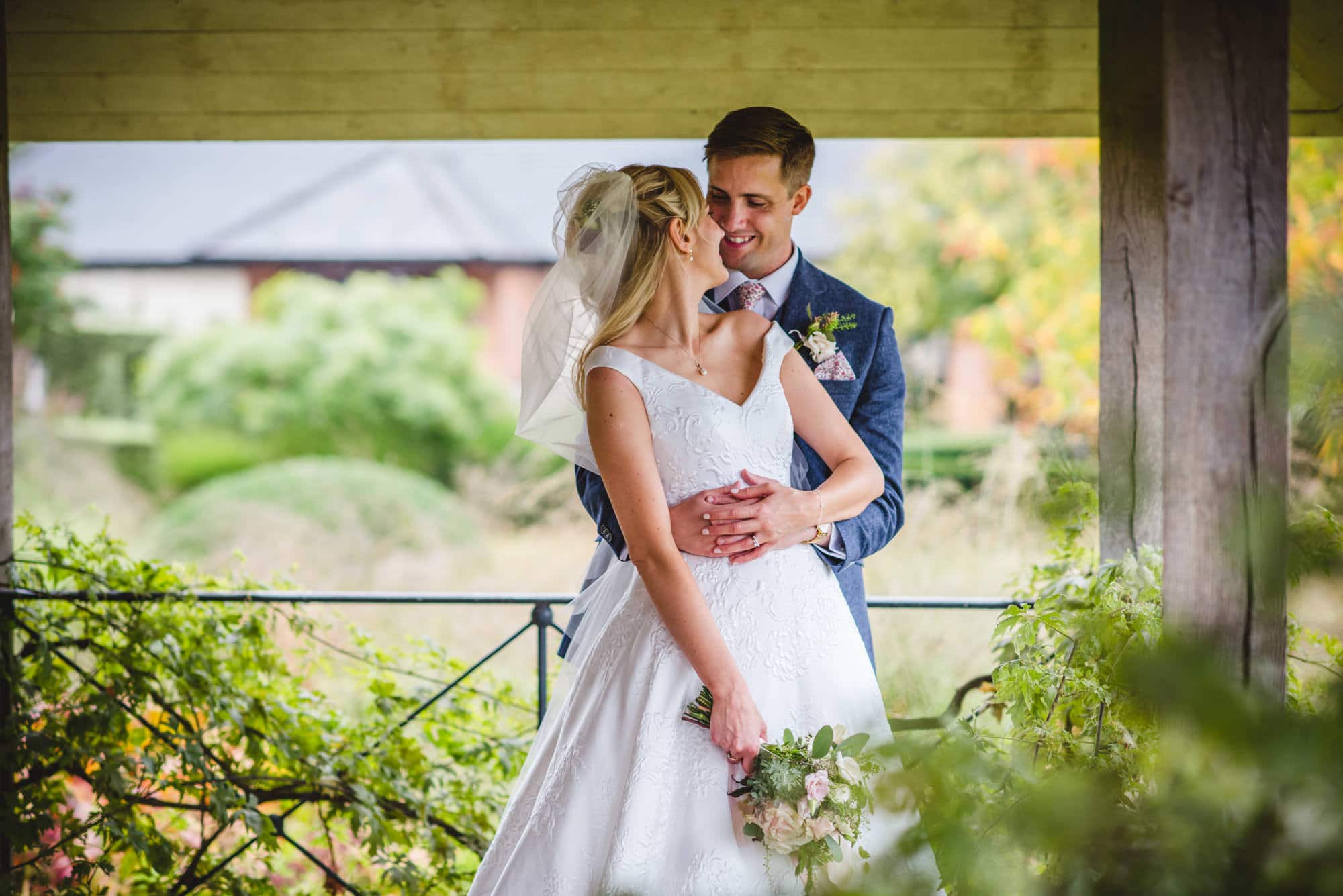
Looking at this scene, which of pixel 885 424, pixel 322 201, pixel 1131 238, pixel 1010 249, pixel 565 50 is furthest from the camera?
pixel 322 201

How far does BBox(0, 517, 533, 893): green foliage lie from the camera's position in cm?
277

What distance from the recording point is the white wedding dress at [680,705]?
1851 mm

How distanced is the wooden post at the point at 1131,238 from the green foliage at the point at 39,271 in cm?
1286

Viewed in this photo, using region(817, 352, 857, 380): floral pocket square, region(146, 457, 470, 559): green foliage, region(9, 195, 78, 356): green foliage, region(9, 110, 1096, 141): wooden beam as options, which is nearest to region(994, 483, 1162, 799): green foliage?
region(817, 352, 857, 380): floral pocket square

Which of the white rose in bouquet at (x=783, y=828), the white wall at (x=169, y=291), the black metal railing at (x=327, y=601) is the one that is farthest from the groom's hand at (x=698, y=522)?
the white wall at (x=169, y=291)

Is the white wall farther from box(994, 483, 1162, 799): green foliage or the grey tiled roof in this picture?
box(994, 483, 1162, 799): green foliage

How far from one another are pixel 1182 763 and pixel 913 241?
12.6 meters

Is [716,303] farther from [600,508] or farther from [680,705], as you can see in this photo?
[680,705]

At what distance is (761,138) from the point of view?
2.35 meters

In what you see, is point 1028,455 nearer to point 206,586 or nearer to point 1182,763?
point 206,586

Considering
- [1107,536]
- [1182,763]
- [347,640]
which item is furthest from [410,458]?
[1182,763]

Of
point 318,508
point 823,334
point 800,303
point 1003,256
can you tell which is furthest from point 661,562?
point 1003,256

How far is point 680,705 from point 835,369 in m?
0.81

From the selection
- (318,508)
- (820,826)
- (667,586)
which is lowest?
(318,508)
